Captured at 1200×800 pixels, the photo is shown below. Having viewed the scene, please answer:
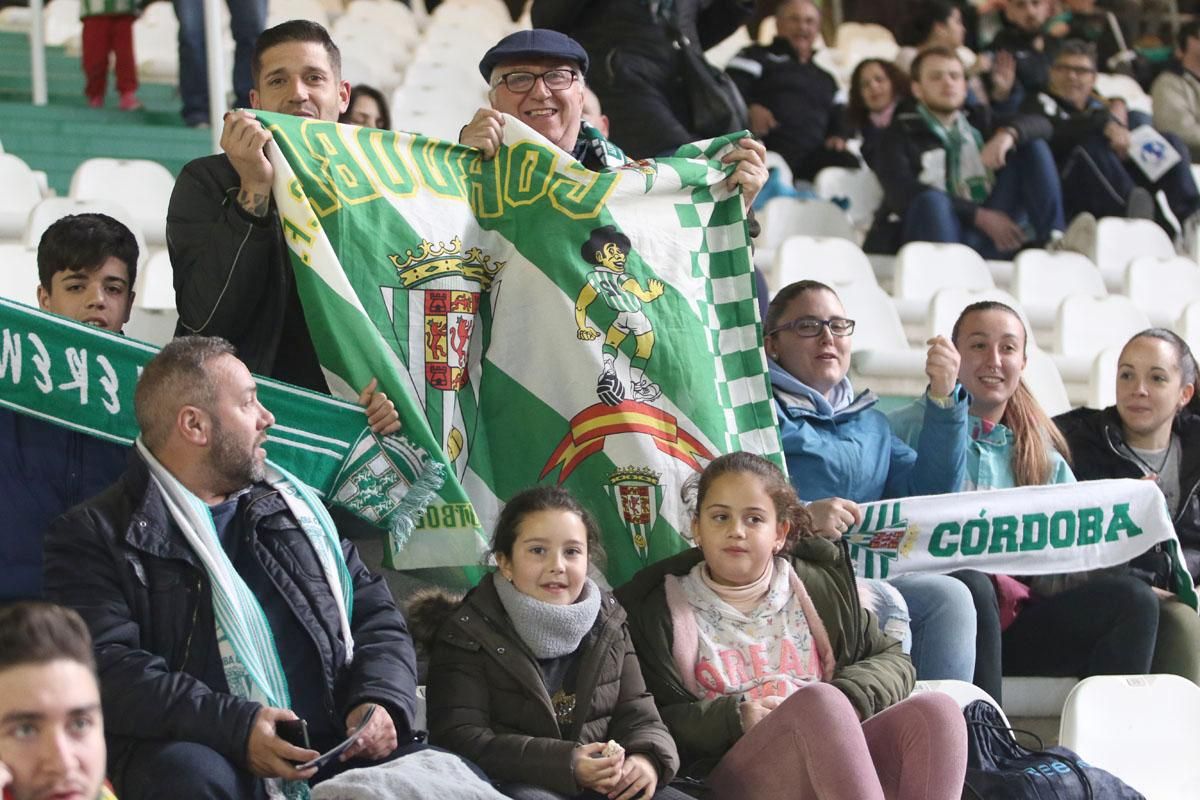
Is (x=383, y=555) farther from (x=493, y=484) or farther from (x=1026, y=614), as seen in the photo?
(x=1026, y=614)

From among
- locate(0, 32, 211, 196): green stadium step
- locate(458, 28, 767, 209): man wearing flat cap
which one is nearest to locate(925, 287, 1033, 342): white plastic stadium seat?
locate(458, 28, 767, 209): man wearing flat cap

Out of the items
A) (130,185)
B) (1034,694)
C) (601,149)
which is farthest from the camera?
(130,185)

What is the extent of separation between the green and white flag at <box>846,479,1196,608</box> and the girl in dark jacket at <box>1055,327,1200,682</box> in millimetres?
268

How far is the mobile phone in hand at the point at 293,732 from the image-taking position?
11.3ft

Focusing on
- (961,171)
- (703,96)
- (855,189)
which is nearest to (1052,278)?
(961,171)

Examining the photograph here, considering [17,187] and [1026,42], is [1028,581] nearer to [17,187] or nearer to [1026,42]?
[17,187]

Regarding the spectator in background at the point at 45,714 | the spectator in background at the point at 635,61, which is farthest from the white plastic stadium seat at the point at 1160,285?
the spectator in background at the point at 45,714

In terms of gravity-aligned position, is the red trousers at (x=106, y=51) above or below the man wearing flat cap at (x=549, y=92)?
above

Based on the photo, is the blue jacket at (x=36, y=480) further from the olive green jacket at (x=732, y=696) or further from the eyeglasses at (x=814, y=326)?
the eyeglasses at (x=814, y=326)

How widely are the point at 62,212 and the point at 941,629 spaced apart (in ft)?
10.9

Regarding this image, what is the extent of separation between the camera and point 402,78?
386 inches

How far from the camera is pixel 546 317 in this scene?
453 cm

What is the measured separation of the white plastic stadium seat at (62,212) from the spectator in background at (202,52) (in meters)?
1.19

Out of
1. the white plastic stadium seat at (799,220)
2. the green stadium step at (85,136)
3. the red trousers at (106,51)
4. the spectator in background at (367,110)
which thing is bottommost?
the white plastic stadium seat at (799,220)
